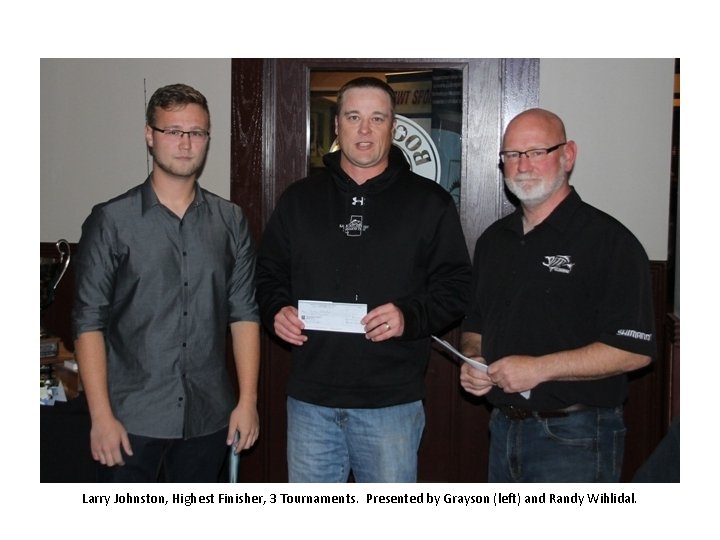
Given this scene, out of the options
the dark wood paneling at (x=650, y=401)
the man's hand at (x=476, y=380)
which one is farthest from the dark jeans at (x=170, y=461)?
the dark wood paneling at (x=650, y=401)

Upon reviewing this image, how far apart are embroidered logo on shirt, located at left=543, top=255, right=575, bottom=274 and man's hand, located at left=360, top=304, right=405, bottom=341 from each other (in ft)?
1.76

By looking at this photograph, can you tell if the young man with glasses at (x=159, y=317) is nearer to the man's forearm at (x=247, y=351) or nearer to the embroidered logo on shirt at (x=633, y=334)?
the man's forearm at (x=247, y=351)

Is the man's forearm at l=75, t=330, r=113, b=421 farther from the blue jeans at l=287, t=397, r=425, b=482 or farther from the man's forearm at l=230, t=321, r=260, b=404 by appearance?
the blue jeans at l=287, t=397, r=425, b=482

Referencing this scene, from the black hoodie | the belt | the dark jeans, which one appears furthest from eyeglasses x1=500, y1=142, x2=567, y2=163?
the dark jeans

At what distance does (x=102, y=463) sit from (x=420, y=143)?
2084mm

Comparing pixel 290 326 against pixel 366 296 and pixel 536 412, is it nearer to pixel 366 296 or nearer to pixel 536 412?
pixel 366 296

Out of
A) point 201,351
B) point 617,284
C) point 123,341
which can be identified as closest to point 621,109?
point 617,284

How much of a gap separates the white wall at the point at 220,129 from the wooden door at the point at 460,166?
121 millimetres

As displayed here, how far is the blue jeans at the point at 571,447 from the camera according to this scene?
2.27 metres

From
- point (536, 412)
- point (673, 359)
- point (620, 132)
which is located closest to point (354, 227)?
point (536, 412)

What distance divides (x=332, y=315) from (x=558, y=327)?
2.57ft

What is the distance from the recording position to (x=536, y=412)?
231 centimetres

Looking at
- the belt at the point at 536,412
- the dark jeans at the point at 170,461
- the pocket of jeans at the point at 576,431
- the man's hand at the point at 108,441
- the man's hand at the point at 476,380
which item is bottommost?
the dark jeans at the point at 170,461

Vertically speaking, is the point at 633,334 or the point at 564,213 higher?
the point at 564,213
